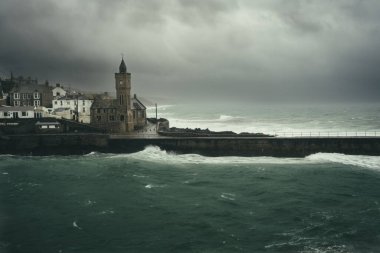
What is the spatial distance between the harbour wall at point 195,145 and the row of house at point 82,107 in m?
8.22

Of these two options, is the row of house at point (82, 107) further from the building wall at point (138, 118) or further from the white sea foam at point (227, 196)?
the white sea foam at point (227, 196)

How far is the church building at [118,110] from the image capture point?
62.5 m

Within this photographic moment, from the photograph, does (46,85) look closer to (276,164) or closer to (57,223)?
(276,164)

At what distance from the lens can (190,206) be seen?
29.3 metres

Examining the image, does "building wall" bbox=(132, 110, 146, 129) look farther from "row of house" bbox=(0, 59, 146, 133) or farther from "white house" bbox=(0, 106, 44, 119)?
"white house" bbox=(0, 106, 44, 119)

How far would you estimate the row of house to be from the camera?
2466 inches

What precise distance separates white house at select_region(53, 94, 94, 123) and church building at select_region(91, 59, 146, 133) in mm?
7103

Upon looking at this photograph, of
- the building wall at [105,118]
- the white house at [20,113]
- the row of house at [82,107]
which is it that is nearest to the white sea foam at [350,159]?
the row of house at [82,107]

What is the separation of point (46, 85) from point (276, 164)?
176 feet

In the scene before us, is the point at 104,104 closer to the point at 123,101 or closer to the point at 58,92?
the point at 123,101

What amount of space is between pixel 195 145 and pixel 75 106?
29568mm

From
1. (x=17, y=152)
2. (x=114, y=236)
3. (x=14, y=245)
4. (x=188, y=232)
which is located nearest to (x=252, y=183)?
(x=188, y=232)

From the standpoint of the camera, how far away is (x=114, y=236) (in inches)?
927

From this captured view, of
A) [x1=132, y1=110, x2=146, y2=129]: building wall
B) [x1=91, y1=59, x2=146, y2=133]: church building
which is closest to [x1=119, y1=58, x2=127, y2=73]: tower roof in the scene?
[x1=91, y1=59, x2=146, y2=133]: church building
